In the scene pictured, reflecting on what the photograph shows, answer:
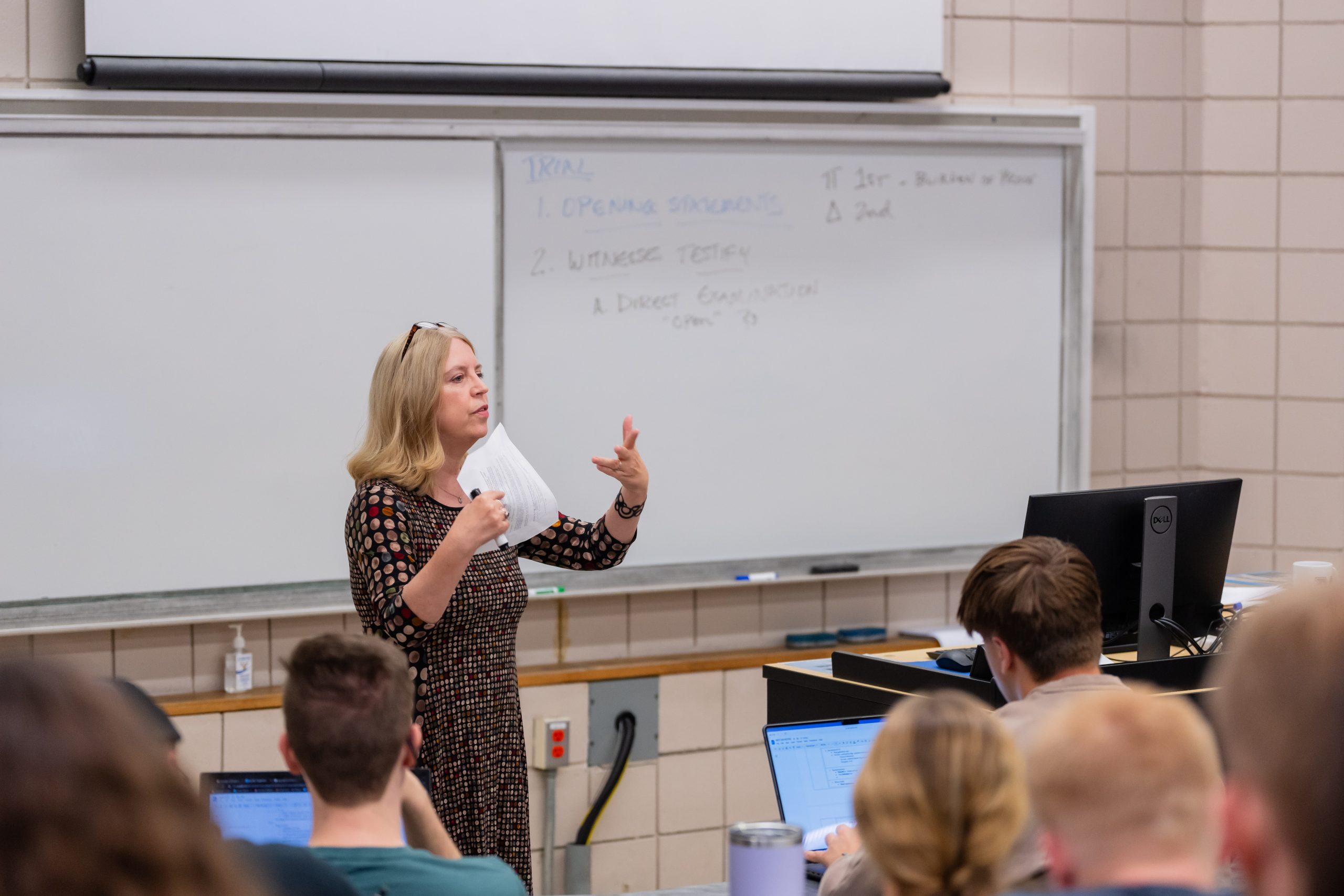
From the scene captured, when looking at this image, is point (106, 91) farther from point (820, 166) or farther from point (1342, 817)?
point (1342, 817)

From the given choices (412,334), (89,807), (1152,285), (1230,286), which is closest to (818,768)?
(412,334)

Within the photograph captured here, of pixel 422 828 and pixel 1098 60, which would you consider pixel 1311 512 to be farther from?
pixel 422 828

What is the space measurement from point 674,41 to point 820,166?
518 millimetres

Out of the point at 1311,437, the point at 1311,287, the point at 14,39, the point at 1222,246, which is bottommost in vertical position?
the point at 1311,437

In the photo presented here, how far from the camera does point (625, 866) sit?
11.8 feet

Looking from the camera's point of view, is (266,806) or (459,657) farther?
(459,657)

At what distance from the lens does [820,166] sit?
3.71 m

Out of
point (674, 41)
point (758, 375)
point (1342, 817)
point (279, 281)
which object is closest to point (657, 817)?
point (758, 375)

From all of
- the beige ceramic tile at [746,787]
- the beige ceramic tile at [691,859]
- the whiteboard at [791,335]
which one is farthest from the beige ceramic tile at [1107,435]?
the beige ceramic tile at [691,859]

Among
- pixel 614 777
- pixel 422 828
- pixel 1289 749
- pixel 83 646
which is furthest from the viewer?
pixel 614 777

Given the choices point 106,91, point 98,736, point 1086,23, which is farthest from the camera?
point 1086,23

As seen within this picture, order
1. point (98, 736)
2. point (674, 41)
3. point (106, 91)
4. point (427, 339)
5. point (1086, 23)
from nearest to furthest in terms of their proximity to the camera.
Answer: point (98, 736), point (427, 339), point (106, 91), point (674, 41), point (1086, 23)

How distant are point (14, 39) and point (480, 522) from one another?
1.73m

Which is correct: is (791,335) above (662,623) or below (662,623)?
above
